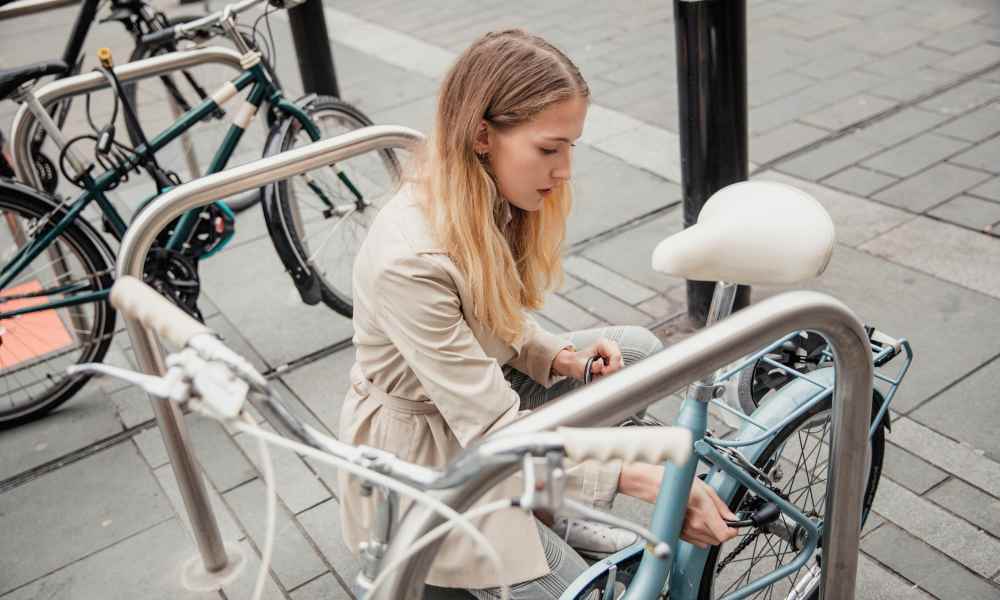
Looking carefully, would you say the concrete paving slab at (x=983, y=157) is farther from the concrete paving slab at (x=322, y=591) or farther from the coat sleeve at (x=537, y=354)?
the concrete paving slab at (x=322, y=591)

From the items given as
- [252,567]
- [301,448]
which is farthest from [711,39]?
[301,448]

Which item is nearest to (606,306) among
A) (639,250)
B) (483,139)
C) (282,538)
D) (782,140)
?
(639,250)

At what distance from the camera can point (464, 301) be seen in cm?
190

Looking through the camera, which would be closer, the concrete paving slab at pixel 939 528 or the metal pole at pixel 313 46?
the concrete paving slab at pixel 939 528

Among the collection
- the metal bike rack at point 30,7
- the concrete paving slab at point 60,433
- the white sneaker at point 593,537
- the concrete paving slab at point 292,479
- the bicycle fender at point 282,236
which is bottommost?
the concrete paving slab at point 292,479

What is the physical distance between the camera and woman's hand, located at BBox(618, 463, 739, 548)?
5.90 feet

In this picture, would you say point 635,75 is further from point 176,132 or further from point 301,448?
point 301,448

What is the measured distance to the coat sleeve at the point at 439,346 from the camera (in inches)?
71.3

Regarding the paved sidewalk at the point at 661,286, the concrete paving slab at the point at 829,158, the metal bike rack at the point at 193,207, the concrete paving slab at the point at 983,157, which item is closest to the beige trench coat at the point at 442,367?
the metal bike rack at the point at 193,207

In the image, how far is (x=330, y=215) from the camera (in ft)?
11.7

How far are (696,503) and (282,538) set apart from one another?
1340mm

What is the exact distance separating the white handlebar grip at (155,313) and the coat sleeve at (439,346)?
59cm

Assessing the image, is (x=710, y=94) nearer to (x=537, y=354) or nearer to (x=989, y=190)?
(x=537, y=354)

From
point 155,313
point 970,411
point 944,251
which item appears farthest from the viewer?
point 944,251
